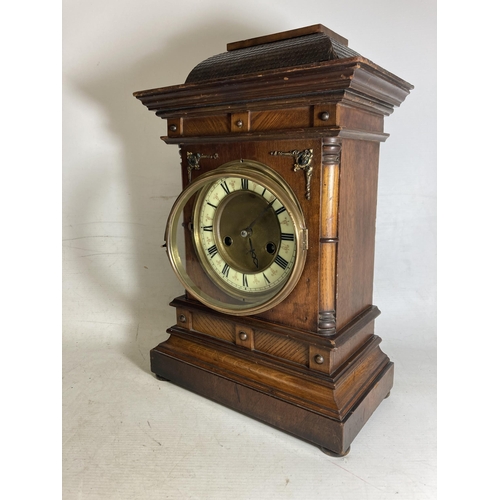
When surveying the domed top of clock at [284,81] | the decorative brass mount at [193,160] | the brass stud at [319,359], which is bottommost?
the brass stud at [319,359]

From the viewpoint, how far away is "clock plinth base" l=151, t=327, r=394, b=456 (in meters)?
1.34

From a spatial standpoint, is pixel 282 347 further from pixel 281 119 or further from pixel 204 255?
pixel 281 119

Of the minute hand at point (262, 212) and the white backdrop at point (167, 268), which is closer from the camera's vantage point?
the white backdrop at point (167, 268)

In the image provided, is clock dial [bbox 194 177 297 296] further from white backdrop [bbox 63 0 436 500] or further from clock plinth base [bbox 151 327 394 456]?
white backdrop [bbox 63 0 436 500]

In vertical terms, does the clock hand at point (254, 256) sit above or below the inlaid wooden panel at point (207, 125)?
below

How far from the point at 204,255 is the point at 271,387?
501mm

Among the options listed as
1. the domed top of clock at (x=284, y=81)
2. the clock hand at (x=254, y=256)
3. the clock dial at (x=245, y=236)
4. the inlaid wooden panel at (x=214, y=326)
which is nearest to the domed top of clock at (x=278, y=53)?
the domed top of clock at (x=284, y=81)

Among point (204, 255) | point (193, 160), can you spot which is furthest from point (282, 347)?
point (193, 160)

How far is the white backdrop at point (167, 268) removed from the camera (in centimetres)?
129

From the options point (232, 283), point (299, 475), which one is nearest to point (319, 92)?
point (232, 283)

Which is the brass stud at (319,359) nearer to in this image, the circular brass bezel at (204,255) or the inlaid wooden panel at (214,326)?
the circular brass bezel at (204,255)

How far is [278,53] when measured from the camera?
1.37 m

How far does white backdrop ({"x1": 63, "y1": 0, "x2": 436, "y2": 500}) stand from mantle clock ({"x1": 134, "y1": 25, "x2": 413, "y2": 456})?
131 mm

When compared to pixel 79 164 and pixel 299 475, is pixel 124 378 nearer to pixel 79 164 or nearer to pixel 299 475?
pixel 299 475
